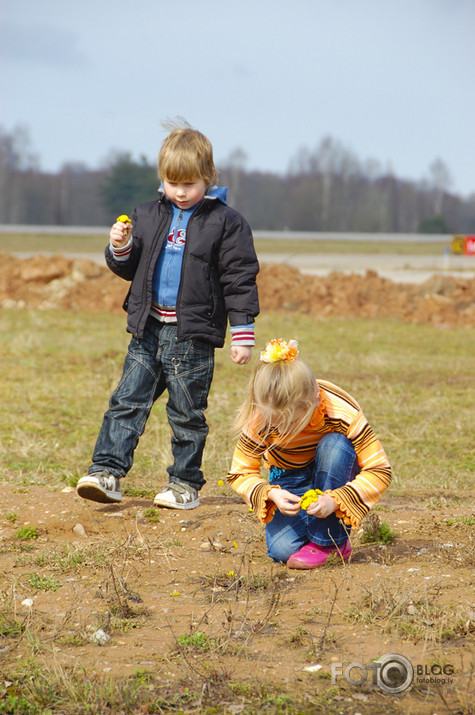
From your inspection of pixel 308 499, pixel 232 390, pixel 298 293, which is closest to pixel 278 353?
pixel 308 499

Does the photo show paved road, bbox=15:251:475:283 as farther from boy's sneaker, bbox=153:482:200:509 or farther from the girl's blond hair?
the girl's blond hair

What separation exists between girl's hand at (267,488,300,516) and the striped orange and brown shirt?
0.07 meters

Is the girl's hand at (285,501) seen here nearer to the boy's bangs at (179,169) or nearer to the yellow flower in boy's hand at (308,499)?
the yellow flower in boy's hand at (308,499)

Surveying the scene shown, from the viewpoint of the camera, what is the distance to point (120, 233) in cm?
426

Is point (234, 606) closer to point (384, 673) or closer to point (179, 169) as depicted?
point (384, 673)

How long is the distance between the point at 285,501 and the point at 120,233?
170 centimetres

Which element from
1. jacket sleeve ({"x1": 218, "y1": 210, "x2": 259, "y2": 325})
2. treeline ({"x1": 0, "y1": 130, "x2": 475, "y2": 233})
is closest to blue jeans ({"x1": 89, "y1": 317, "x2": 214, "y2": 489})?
jacket sleeve ({"x1": 218, "y1": 210, "x2": 259, "y2": 325})

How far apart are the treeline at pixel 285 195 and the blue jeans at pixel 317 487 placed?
174ft

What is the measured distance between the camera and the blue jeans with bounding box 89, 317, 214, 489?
4.45m

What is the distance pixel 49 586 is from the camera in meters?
3.46

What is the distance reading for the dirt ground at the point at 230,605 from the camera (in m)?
2.54

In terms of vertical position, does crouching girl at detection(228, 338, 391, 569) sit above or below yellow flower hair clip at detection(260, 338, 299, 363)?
below

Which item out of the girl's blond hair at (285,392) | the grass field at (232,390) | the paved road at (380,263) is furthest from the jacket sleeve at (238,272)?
the paved road at (380,263)

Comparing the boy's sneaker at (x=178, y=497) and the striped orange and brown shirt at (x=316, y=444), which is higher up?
the striped orange and brown shirt at (x=316, y=444)
